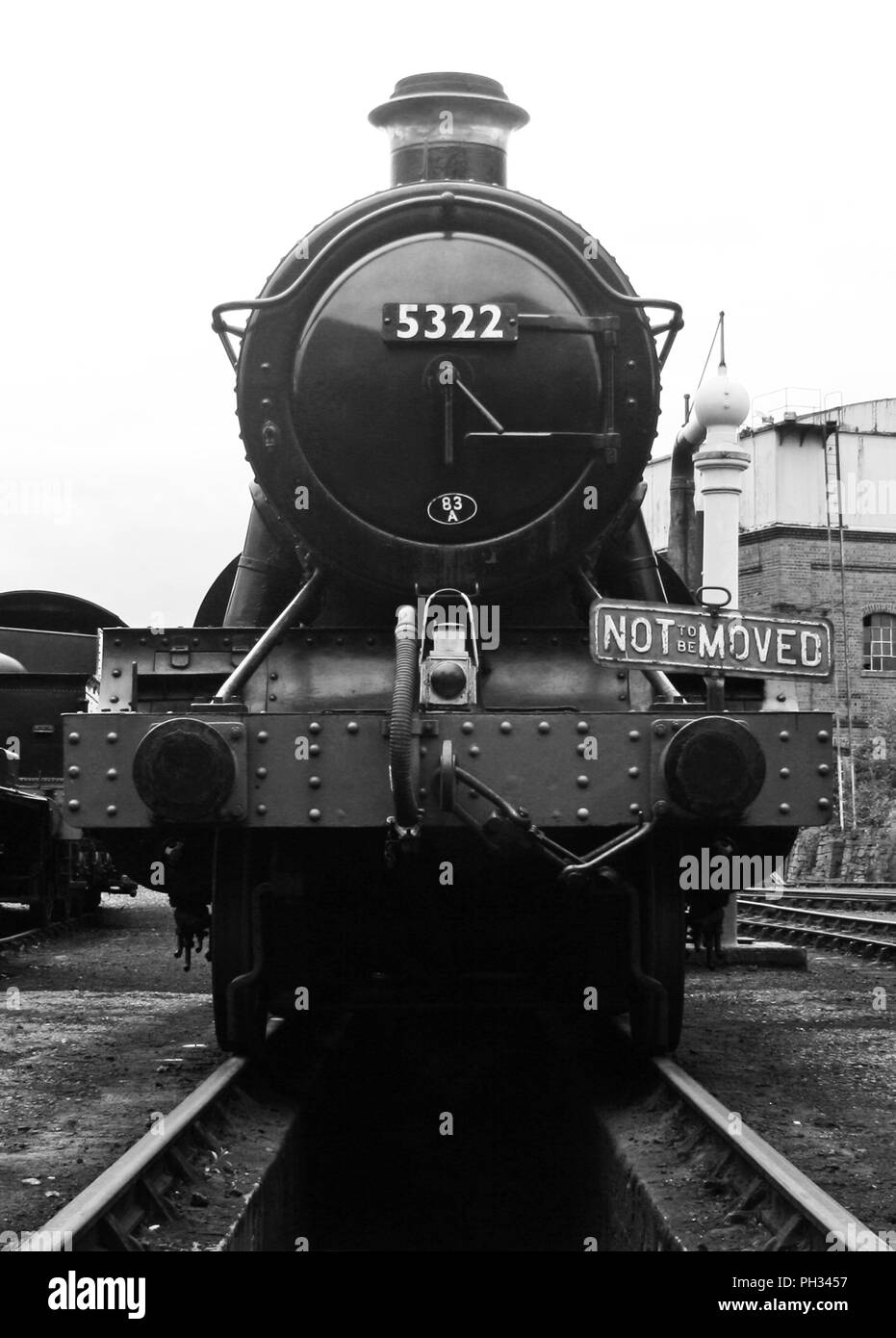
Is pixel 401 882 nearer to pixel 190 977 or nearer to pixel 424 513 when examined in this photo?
pixel 424 513

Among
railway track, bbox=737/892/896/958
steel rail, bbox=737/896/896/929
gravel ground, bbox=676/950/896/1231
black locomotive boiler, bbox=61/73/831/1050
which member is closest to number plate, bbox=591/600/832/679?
black locomotive boiler, bbox=61/73/831/1050

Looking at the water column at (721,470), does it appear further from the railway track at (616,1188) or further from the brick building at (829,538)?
the brick building at (829,538)

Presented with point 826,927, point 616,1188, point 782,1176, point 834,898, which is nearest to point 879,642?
point 834,898

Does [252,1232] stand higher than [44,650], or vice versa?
[44,650]

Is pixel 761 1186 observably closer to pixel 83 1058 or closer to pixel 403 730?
pixel 403 730

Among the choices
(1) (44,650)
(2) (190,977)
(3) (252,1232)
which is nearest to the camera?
(3) (252,1232)

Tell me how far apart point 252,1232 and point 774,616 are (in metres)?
2.45

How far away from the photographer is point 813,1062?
6.88 meters

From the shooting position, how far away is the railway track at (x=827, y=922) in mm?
11805

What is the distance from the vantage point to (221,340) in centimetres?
598

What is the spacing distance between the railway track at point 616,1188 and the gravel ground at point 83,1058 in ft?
0.79

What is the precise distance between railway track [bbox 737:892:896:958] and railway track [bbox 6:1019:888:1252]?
6.27 m

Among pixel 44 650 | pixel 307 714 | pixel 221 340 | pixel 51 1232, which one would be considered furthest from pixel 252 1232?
pixel 44 650

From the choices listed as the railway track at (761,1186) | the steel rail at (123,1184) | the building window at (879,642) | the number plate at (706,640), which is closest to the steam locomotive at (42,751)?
the steel rail at (123,1184)
